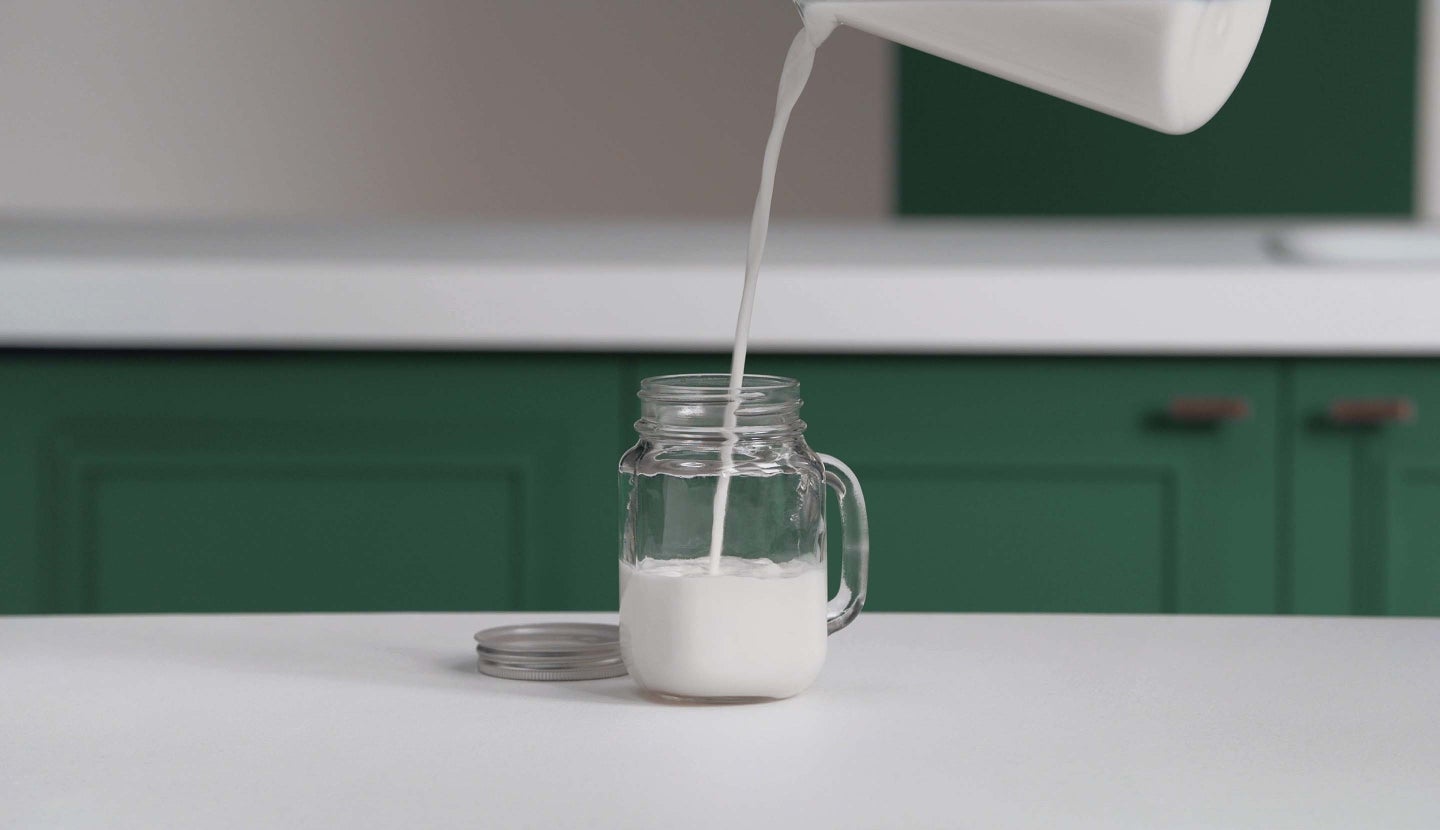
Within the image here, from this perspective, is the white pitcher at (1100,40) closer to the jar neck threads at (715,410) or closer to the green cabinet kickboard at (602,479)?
the jar neck threads at (715,410)

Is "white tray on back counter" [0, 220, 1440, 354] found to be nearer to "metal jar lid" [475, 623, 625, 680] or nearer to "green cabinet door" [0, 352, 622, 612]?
"green cabinet door" [0, 352, 622, 612]

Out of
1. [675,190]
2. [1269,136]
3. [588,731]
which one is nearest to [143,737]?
[588,731]

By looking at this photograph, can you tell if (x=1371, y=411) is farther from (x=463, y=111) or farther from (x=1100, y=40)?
(x=463, y=111)

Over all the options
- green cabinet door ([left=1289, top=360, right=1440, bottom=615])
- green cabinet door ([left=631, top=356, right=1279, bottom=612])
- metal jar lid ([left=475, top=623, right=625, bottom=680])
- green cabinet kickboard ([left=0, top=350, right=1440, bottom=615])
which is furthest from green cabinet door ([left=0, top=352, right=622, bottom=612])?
metal jar lid ([left=475, top=623, right=625, bottom=680])

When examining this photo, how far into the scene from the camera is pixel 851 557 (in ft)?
2.44

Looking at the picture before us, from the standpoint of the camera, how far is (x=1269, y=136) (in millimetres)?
2355

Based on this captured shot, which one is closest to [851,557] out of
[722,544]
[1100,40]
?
[722,544]

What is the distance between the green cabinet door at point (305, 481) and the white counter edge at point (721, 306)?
4cm

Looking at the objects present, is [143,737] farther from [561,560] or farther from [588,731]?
[561,560]

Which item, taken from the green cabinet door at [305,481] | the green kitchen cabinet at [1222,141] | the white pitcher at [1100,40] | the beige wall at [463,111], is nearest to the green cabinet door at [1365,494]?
the green cabinet door at [305,481]

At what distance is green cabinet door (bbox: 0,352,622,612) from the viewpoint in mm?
1582

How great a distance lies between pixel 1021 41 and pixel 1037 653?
Answer: 310 millimetres

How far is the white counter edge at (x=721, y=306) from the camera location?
1.54 m

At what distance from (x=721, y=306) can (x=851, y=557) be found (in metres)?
0.82
